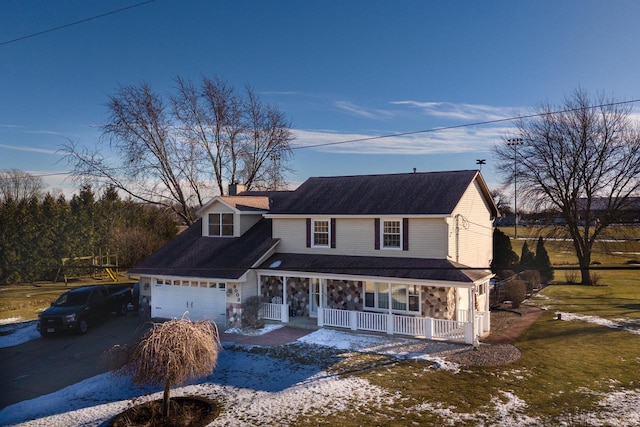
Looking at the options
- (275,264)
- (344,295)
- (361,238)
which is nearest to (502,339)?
(344,295)

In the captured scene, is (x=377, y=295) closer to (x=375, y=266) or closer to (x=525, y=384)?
(x=375, y=266)

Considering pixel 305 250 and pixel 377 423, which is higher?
pixel 305 250

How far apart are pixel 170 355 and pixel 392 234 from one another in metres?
12.2

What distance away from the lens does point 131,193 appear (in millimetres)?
32719

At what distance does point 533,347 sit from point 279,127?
27901 millimetres

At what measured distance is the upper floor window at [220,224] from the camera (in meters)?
24.0

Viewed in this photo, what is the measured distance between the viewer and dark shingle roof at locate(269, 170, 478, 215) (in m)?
19.5

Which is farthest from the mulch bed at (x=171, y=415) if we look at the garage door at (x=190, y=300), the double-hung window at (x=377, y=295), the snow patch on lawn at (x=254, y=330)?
the double-hung window at (x=377, y=295)

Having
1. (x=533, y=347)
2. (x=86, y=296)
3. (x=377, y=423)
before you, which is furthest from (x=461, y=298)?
(x=86, y=296)

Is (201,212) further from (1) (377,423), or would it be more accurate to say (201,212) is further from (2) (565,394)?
(2) (565,394)

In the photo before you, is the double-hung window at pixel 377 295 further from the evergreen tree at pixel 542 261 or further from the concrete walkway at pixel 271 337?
the evergreen tree at pixel 542 261

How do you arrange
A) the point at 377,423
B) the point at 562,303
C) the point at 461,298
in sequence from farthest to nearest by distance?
the point at 562,303 → the point at 461,298 → the point at 377,423

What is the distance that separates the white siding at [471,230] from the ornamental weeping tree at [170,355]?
12030 mm

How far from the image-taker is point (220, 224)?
24.2m
